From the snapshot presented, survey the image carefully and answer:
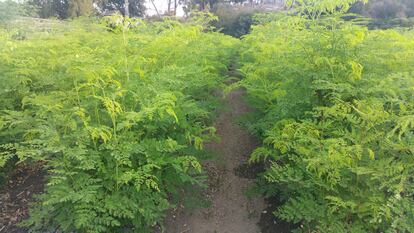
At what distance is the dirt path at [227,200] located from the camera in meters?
4.39

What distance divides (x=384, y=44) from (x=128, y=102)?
11.0ft

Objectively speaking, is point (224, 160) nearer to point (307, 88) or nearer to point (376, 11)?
point (307, 88)

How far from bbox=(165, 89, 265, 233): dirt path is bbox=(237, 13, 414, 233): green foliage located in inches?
30.9

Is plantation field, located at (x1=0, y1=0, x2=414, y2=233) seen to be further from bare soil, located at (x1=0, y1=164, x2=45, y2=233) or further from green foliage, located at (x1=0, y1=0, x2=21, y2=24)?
green foliage, located at (x1=0, y1=0, x2=21, y2=24)

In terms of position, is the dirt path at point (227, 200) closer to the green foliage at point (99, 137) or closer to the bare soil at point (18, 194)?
the green foliage at point (99, 137)

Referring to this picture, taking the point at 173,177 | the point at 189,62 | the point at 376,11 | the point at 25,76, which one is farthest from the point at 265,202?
the point at 376,11

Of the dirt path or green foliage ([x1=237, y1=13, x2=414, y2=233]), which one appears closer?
green foliage ([x1=237, y1=13, x2=414, y2=233])

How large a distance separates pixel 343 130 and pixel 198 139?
162 cm

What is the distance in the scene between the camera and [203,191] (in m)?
4.96

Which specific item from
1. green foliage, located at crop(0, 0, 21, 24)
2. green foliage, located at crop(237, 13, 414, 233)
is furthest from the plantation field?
green foliage, located at crop(0, 0, 21, 24)

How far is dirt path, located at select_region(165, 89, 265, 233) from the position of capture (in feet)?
14.4

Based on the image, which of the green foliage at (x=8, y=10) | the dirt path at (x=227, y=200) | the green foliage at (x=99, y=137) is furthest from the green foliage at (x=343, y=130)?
the green foliage at (x=8, y=10)

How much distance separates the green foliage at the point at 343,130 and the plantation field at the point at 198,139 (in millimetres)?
17

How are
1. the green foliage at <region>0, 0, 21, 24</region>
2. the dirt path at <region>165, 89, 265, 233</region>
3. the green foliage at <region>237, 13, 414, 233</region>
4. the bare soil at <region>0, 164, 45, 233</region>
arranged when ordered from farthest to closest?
the green foliage at <region>0, 0, 21, 24</region>, the dirt path at <region>165, 89, 265, 233</region>, the bare soil at <region>0, 164, 45, 233</region>, the green foliage at <region>237, 13, 414, 233</region>
